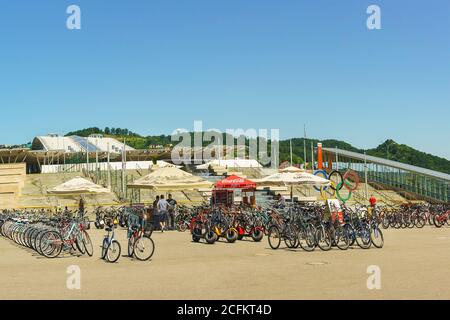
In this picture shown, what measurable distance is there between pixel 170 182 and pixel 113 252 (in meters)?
11.1

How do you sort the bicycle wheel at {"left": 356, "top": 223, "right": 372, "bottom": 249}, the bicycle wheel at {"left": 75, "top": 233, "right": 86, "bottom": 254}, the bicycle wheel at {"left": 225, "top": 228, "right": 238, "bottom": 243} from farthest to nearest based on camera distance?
1. the bicycle wheel at {"left": 225, "top": 228, "right": 238, "bottom": 243}
2. the bicycle wheel at {"left": 356, "top": 223, "right": 372, "bottom": 249}
3. the bicycle wheel at {"left": 75, "top": 233, "right": 86, "bottom": 254}

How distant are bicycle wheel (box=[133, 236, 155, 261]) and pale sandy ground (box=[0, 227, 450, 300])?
22 cm

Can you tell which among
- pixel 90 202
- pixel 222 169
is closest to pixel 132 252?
pixel 90 202

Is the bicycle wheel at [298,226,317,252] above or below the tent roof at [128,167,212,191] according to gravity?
below

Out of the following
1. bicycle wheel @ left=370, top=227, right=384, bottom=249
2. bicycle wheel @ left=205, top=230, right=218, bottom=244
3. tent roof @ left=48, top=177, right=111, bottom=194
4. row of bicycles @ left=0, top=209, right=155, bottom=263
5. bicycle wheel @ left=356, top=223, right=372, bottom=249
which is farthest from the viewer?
tent roof @ left=48, top=177, right=111, bottom=194

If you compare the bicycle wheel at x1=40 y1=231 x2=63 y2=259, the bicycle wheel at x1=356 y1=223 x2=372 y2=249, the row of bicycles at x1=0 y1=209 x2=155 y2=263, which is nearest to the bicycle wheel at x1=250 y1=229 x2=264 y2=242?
the row of bicycles at x1=0 y1=209 x2=155 y2=263

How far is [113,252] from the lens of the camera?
13508mm

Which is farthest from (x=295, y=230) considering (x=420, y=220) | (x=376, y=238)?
(x=420, y=220)

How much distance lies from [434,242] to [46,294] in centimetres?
1250

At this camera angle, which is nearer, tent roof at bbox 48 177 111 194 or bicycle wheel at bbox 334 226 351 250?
bicycle wheel at bbox 334 226 351 250

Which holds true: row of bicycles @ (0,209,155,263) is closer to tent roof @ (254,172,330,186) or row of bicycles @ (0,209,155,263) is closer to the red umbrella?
tent roof @ (254,172,330,186)

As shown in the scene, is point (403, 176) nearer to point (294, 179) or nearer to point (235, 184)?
point (235, 184)

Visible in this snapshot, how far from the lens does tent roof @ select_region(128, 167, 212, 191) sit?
24.5m
